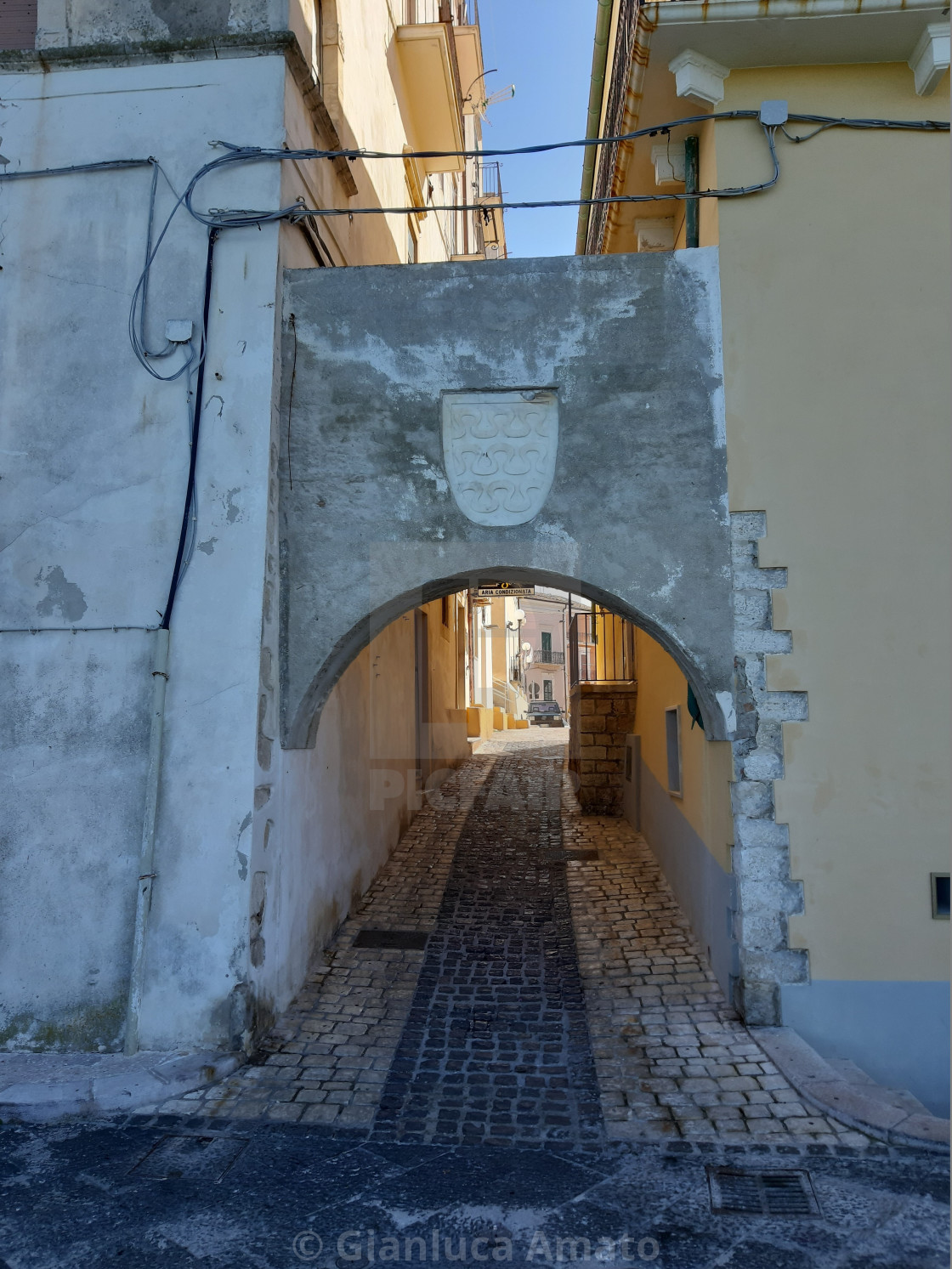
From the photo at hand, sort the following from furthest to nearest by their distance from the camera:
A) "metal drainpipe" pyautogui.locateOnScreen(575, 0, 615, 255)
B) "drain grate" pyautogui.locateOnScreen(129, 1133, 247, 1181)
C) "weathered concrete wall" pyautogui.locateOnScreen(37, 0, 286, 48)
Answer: "metal drainpipe" pyautogui.locateOnScreen(575, 0, 615, 255), "weathered concrete wall" pyautogui.locateOnScreen(37, 0, 286, 48), "drain grate" pyautogui.locateOnScreen(129, 1133, 247, 1181)

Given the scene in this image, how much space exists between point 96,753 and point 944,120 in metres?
6.64

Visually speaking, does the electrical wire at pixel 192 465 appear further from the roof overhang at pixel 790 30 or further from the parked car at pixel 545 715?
the parked car at pixel 545 715

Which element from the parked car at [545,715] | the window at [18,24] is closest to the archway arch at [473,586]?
the window at [18,24]

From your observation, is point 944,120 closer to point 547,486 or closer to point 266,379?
point 547,486

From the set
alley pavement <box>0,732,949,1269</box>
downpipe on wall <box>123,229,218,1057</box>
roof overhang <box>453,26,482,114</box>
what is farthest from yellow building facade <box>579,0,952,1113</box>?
roof overhang <box>453,26,482,114</box>

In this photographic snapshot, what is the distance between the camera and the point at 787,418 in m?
5.61

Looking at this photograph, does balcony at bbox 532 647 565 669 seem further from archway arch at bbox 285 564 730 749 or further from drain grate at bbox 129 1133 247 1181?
drain grate at bbox 129 1133 247 1181

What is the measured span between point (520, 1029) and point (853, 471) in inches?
157

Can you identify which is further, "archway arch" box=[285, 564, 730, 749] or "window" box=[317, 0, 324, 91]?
"window" box=[317, 0, 324, 91]

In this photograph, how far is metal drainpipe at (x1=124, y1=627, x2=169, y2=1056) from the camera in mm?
4941

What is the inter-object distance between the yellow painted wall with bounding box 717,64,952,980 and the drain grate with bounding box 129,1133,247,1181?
326 centimetres

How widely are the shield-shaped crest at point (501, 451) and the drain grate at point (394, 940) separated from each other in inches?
130

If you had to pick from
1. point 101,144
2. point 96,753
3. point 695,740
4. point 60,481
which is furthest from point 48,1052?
point 101,144

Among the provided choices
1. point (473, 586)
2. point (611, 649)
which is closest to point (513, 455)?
point (473, 586)
